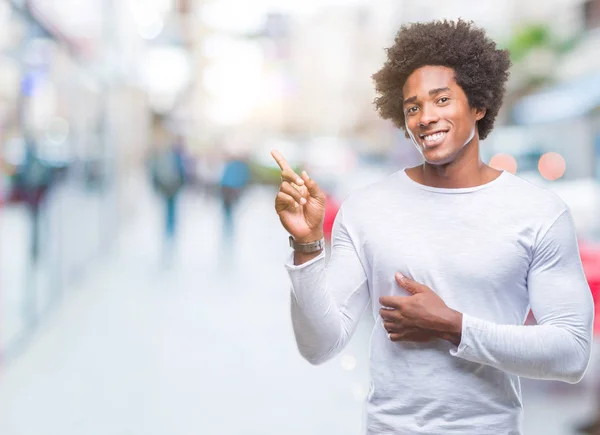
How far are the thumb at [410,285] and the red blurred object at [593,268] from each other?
11.6ft

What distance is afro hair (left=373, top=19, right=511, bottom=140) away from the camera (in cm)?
174

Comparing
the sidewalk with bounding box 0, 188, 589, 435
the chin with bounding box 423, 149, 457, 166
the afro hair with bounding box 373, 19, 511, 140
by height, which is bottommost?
the sidewalk with bounding box 0, 188, 589, 435

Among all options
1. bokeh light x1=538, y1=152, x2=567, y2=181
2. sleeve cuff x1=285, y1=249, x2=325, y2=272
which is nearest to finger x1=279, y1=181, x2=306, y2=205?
sleeve cuff x1=285, y1=249, x2=325, y2=272

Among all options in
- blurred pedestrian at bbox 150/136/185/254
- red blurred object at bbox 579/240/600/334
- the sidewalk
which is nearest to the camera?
the sidewalk

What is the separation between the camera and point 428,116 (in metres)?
1.68

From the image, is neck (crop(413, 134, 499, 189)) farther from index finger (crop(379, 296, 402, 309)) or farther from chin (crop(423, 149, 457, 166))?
index finger (crop(379, 296, 402, 309))

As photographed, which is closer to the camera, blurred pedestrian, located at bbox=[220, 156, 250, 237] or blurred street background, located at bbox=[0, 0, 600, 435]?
blurred street background, located at bbox=[0, 0, 600, 435]

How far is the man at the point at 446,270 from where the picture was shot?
1.61 m

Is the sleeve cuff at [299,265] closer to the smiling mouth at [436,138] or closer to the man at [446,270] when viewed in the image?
the man at [446,270]

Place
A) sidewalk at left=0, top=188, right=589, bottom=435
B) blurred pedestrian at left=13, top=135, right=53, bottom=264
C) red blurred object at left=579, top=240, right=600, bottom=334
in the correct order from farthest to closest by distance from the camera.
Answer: blurred pedestrian at left=13, top=135, right=53, bottom=264
red blurred object at left=579, top=240, right=600, bottom=334
sidewalk at left=0, top=188, right=589, bottom=435

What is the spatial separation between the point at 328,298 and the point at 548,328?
16.0 inches

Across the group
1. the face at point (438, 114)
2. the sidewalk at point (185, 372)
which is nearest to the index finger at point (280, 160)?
the face at point (438, 114)

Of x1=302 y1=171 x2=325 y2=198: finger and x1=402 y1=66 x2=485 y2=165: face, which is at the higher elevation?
x1=402 y1=66 x2=485 y2=165: face

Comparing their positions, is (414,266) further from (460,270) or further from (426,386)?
(426,386)
